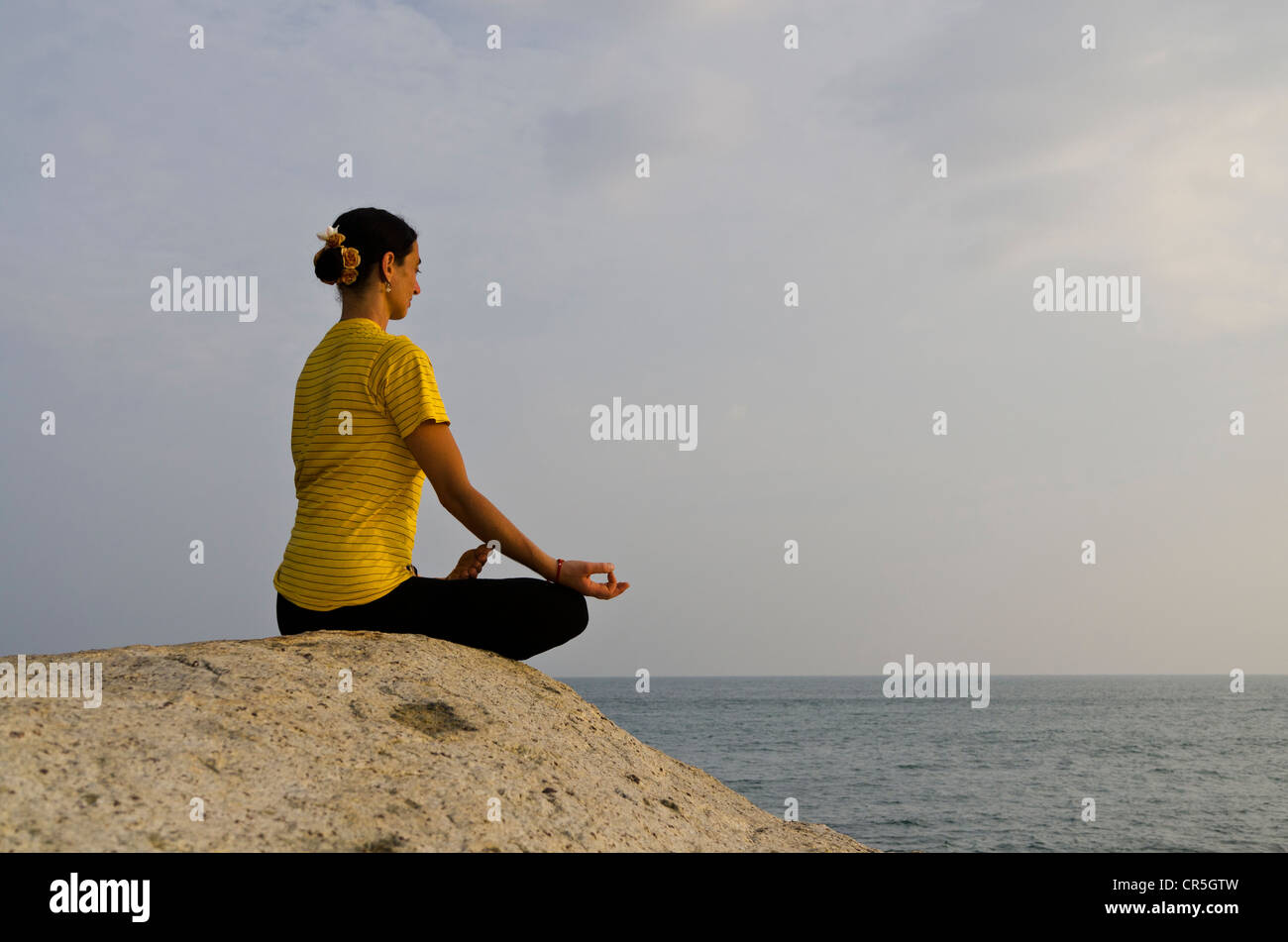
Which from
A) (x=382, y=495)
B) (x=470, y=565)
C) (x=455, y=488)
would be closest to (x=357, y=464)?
(x=382, y=495)

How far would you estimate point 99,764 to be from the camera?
3.14 meters

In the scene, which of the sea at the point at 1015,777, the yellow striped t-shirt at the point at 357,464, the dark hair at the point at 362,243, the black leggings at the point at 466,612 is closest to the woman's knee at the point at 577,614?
the black leggings at the point at 466,612

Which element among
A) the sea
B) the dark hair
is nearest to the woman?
the dark hair

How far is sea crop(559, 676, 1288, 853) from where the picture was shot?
29.1m

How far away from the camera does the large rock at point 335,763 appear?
2988 mm

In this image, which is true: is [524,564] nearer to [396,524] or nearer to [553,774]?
[396,524]

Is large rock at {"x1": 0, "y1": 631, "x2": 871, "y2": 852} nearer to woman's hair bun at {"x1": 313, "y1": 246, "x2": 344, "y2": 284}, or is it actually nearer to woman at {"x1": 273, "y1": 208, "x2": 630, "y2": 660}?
woman at {"x1": 273, "y1": 208, "x2": 630, "y2": 660}

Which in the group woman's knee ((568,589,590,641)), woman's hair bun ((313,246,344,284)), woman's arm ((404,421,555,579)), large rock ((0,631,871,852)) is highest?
woman's hair bun ((313,246,344,284))

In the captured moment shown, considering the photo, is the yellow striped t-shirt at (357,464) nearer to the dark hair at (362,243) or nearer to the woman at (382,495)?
the woman at (382,495)

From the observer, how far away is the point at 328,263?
4.35 meters

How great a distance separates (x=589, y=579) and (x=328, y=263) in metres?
1.99
